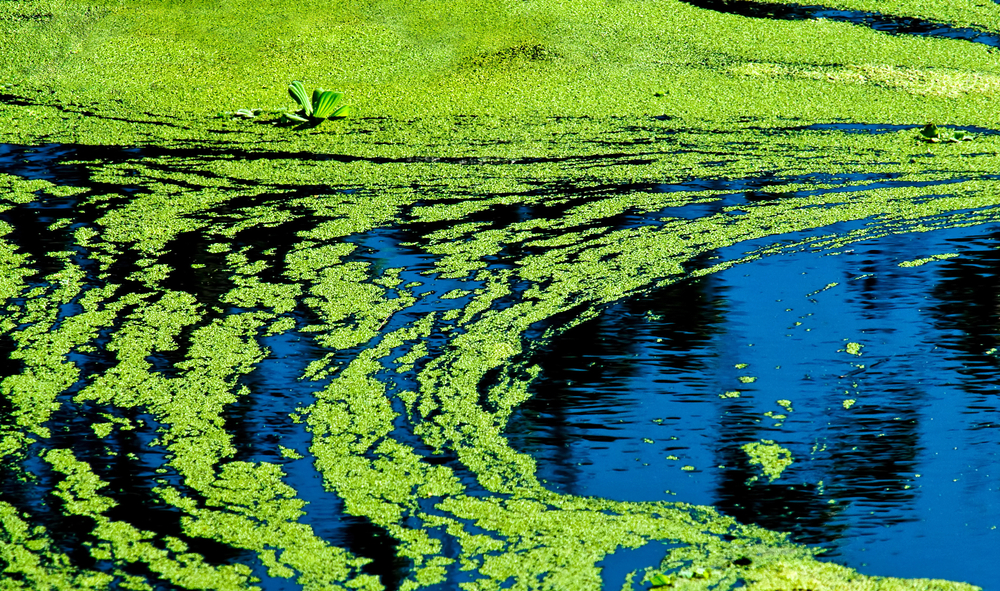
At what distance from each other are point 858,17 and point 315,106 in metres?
2.42

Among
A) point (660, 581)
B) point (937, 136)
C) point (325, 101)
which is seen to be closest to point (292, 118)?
point (325, 101)

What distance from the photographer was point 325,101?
134 inches

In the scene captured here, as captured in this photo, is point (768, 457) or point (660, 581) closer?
point (660, 581)

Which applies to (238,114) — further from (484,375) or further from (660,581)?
(660,581)

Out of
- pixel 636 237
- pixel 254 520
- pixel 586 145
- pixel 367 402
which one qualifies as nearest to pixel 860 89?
pixel 586 145

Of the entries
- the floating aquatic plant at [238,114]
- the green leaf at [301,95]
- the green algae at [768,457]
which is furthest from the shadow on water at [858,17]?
the green algae at [768,457]

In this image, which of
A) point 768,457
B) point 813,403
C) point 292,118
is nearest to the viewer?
point 768,457

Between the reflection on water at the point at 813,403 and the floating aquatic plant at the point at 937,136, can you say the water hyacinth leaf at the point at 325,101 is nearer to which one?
the reflection on water at the point at 813,403

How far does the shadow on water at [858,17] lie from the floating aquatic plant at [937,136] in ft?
3.57

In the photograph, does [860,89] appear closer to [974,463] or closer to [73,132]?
[974,463]

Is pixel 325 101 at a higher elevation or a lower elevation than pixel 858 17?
lower

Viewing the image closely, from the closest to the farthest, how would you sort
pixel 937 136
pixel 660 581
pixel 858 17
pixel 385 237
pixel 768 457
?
pixel 660 581 < pixel 768 457 < pixel 385 237 < pixel 937 136 < pixel 858 17

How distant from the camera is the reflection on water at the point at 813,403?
1480mm

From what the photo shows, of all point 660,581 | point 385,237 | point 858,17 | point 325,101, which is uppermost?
point 858,17
